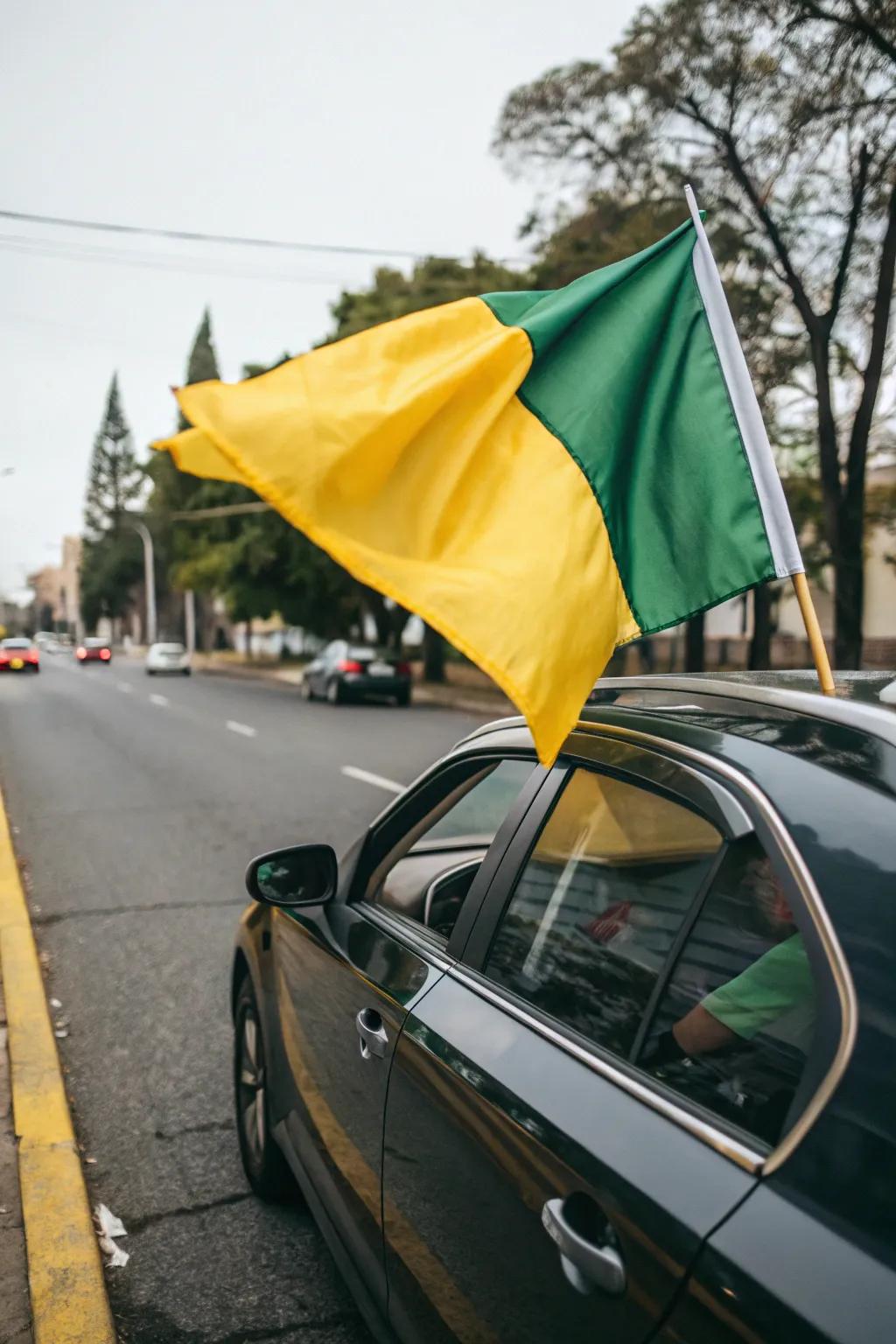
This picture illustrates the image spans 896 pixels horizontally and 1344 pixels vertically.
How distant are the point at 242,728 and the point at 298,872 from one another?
1607cm

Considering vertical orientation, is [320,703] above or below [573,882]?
below

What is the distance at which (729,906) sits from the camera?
A: 1.75 m

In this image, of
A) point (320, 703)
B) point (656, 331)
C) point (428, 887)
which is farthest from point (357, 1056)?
point (320, 703)

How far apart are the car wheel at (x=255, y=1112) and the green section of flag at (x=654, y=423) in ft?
6.40

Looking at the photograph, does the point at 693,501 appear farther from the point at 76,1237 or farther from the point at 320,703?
the point at 320,703

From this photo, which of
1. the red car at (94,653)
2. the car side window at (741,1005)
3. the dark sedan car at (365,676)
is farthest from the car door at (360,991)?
the red car at (94,653)

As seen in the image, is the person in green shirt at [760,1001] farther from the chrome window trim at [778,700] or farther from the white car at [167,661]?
the white car at [167,661]

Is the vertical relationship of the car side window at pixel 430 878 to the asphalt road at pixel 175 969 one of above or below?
above

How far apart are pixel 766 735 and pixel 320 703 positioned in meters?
24.3

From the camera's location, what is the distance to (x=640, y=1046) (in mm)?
1792

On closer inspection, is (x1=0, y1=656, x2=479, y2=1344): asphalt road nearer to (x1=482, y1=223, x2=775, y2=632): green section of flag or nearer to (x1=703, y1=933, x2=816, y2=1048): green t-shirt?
(x1=703, y1=933, x2=816, y2=1048): green t-shirt

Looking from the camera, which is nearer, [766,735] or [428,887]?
[766,735]

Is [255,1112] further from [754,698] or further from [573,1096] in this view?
[754,698]

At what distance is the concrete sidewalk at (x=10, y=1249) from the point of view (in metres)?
2.86
